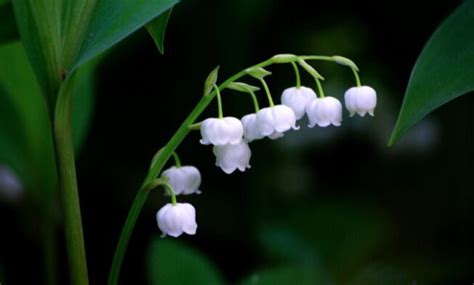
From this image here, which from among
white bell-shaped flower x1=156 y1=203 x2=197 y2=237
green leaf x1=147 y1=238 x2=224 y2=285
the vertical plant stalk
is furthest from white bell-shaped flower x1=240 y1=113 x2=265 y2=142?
green leaf x1=147 y1=238 x2=224 y2=285

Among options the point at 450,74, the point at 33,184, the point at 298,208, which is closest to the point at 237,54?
the point at 298,208

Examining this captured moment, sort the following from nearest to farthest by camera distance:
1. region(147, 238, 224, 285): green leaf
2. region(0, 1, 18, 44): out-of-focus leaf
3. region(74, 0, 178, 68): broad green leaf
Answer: region(74, 0, 178, 68): broad green leaf
region(0, 1, 18, 44): out-of-focus leaf
region(147, 238, 224, 285): green leaf

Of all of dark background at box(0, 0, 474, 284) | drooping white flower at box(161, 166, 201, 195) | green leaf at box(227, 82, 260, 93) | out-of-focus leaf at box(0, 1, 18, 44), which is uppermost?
out-of-focus leaf at box(0, 1, 18, 44)

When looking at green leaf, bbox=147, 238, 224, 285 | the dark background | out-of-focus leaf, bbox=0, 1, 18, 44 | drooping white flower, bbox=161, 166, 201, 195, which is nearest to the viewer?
drooping white flower, bbox=161, 166, 201, 195

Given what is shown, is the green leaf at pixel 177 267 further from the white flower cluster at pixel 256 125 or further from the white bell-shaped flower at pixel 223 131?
the white bell-shaped flower at pixel 223 131

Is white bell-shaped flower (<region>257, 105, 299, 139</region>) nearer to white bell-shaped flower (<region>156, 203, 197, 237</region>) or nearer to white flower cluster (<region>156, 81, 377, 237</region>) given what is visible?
white flower cluster (<region>156, 81, 377, 237</region>)

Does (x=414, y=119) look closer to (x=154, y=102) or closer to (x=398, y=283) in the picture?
(x=398, y=283)

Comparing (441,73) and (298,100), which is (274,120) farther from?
(441,73)
